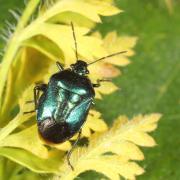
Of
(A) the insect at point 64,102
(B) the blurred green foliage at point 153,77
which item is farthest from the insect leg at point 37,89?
(B) the blurred green foliage at point 153,77

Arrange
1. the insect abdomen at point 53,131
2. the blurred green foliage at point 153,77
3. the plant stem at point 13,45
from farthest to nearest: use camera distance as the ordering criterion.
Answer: the blurred green foliage at point 153,77 → the plant stem at point 13,45 → the insect abdomen at point 53,131

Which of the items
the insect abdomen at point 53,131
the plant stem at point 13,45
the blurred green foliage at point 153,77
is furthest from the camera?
the blurred green foliage at point 153,77

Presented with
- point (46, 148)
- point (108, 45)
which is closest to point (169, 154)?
point (108, 45)

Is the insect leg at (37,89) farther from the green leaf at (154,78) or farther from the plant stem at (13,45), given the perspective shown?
the green leaf at (154,78)

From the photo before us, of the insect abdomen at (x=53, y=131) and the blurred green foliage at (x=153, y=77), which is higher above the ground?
the insect abdomen at (x=53, y=131)

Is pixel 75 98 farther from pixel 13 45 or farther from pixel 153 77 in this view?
pixel 153 77

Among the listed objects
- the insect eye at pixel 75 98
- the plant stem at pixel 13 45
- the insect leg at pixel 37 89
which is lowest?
the insect eye at pixel 75 98

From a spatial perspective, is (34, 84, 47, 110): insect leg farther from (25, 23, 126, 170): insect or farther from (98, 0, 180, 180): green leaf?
(98, 0, 180, 180): green leaf

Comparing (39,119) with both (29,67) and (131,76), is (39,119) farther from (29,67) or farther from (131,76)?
(131,76)
